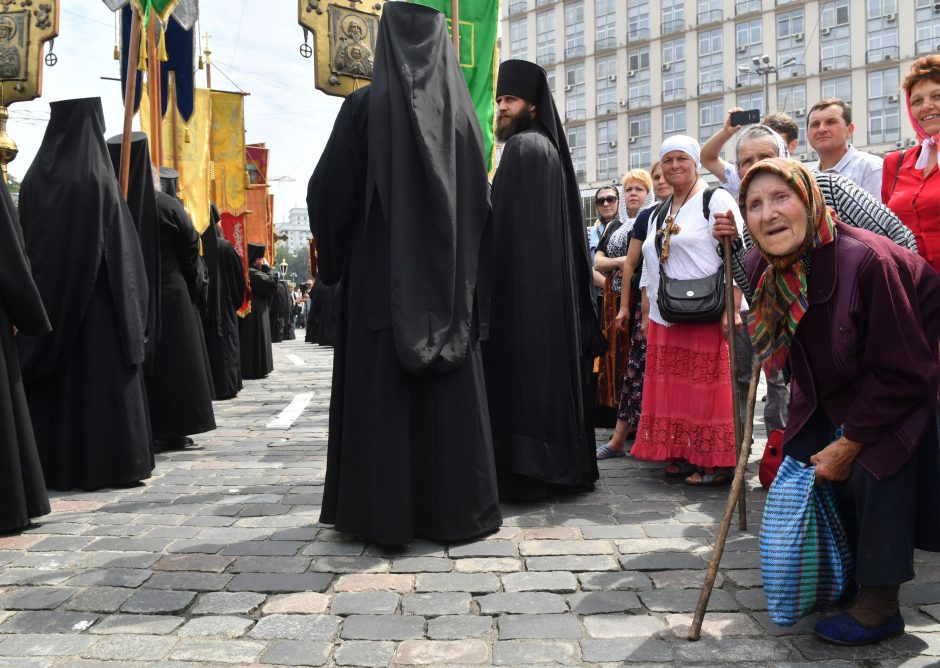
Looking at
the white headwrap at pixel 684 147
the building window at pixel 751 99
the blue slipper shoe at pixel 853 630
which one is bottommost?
the blue slipper shoe at pixel 853 630

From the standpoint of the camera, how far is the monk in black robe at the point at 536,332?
4719 mm

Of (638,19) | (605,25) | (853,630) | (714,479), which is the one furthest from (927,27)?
(853,630)

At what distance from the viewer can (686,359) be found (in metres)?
5.17

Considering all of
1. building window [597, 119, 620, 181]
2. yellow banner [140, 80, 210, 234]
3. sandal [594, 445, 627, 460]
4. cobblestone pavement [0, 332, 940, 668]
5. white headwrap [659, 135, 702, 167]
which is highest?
building window [597, 119, 620, 181]

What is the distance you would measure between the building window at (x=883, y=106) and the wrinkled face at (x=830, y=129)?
44.5 m

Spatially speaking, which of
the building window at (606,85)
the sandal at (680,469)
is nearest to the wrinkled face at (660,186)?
the sandal at (680,469)

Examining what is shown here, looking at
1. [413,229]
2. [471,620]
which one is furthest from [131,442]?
[471,620]

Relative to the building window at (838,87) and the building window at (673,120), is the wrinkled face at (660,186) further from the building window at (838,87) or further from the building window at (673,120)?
the building window at (673,120)

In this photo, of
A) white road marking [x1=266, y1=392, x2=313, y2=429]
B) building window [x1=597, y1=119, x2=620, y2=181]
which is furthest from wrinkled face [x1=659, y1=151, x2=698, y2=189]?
building window [x1=597, y1=119, x2=620, y2=181]

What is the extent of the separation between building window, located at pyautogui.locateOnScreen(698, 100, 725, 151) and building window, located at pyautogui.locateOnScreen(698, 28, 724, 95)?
73cm

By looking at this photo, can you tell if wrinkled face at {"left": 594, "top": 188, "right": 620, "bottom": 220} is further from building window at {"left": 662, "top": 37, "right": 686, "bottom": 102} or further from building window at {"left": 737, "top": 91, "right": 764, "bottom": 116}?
building window at {"left": 662, "top": 37, "right": 686, "bottom": 102}

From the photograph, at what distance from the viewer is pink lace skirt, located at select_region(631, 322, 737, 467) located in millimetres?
5008

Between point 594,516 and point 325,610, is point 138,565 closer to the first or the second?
point 325,610

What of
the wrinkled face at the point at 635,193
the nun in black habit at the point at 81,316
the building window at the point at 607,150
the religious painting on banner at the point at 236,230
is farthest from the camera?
the building window at the point at 607,150
